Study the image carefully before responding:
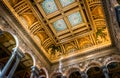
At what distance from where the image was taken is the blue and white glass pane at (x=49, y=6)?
11.5m

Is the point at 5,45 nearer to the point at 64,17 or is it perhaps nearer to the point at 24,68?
the point at 24,68

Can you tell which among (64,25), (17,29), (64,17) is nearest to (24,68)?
(17,29)

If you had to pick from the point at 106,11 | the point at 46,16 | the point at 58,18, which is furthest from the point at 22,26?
the point at 106,11

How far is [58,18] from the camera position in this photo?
12344 millimetres

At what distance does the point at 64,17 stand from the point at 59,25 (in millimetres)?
883

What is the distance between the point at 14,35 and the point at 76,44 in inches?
204

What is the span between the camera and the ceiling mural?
37.7 ft

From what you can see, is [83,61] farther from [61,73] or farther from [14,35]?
[14,35]

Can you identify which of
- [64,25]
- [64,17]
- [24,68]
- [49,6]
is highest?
[49,6]

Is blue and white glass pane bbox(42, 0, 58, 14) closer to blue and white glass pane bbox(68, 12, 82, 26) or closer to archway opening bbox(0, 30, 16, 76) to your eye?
blue and white glass pane bbox(68, 12, 82, 26)

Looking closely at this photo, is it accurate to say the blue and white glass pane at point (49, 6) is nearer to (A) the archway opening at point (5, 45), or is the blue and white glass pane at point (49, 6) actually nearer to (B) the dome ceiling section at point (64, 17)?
(B) the dome ceiling section at point (64, 17)

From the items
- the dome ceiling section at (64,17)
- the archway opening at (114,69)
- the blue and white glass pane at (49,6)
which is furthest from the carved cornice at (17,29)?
the archway opening at (114,69)

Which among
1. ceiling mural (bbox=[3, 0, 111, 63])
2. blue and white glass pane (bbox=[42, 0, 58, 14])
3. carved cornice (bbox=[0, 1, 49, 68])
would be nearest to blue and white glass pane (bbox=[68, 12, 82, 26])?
ceiling mural (bbox=[3, 0, 111, 63])

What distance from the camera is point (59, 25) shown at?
12.9m
